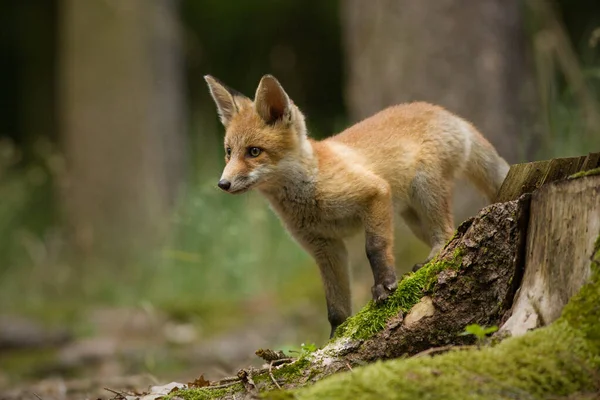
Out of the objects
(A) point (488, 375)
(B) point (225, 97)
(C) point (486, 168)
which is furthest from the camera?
(C) point (486, 168)

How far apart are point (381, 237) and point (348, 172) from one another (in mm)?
501

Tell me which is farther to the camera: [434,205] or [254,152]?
[434,205]

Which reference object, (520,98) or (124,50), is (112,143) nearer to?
(124,50)

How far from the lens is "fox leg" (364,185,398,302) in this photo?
391cm

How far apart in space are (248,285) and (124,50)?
14.8 ft

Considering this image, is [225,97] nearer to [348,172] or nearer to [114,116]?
[348,172]

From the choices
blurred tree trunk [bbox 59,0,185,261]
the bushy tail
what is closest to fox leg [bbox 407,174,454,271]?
the bushy tail

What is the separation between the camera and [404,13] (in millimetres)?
7484

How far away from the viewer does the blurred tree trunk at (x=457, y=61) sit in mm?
7172

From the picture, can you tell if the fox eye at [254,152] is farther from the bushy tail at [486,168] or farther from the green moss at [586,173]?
the green moss at [586,173]

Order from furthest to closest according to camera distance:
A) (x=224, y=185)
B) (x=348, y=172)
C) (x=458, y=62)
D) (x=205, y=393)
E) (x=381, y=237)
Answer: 1. (x=458, y=62)
2. (x=348, y=172)
3. (x=224, y=185)
4. (x=381, y=237)
5. (x=205, y=393)

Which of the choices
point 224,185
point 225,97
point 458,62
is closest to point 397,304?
point 224,185

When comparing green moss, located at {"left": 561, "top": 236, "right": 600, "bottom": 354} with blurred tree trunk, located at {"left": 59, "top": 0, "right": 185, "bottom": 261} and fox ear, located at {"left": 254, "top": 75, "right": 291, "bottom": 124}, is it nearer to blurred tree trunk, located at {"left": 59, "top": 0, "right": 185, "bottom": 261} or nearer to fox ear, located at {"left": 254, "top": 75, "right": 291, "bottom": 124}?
fox ear, located at {"left": 254, "top": 75, "right": 291, "bottom": 124}

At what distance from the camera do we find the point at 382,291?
3.62 metres
